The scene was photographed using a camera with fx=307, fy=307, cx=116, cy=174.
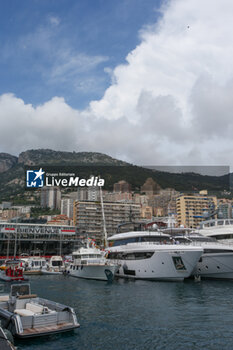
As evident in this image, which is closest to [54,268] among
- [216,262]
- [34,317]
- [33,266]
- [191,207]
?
[33,266]

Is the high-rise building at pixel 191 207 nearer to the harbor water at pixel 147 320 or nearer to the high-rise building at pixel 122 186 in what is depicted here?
the high-rise building at pixel 122 186

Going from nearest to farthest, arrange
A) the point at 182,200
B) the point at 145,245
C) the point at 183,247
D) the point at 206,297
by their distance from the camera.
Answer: the point at 206,297, the point at 183,247, the point at 145,245, the point at 182,200

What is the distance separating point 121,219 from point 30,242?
50.3m

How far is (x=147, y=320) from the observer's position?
47.8 ft

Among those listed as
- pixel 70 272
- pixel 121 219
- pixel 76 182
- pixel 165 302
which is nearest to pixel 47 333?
pixel 165 302

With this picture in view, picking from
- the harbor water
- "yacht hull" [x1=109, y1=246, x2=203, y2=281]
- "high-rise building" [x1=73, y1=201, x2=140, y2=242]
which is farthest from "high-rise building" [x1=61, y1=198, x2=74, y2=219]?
the harbor water

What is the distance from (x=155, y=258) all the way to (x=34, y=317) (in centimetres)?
1933

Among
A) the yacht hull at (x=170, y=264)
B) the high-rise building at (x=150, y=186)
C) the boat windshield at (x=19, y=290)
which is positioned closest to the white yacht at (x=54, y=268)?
the yacht hull at (x=170, y=264)

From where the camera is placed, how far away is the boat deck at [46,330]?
10992 millimetres

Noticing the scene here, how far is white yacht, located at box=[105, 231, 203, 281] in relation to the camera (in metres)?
28.4

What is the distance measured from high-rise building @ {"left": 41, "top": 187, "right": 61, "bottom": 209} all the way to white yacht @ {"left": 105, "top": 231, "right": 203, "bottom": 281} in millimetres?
154543

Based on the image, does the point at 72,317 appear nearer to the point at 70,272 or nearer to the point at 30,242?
the point at 70,272

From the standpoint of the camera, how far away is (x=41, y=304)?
13.4 metres

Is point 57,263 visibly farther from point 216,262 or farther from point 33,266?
point 216,262
